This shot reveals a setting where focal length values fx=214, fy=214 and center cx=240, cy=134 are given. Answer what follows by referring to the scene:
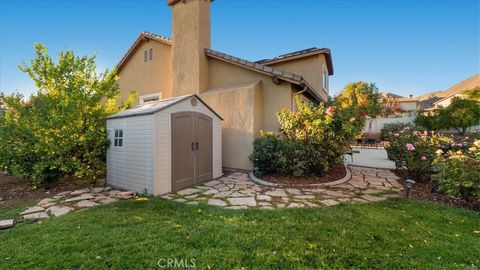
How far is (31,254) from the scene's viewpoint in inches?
103

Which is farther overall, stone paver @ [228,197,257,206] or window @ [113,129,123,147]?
window @ [113,129,123,147]

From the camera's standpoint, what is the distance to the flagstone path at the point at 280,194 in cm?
466

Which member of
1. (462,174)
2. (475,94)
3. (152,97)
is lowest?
(462,174)

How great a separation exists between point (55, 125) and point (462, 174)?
9.87 meters

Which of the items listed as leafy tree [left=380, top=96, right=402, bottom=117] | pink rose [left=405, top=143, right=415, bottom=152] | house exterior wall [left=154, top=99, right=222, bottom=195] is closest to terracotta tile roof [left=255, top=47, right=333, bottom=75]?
pink rose [left=405, top=143, right=415, bottom=152]

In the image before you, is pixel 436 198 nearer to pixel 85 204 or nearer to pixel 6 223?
pixel 85 204

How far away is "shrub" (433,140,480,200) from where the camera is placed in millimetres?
4332

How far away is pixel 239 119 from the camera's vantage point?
8.16 m

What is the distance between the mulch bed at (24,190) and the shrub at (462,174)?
9213 millimetres

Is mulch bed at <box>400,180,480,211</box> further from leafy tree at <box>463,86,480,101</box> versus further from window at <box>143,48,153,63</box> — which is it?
leafy tree at <box>463,86,480,101</box>

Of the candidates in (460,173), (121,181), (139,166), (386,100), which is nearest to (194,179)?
(139,166)

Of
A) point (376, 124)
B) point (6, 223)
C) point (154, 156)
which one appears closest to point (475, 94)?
point (376, 124)

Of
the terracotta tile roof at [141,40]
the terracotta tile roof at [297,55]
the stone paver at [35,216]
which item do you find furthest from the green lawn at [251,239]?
the terracotta tile roof at [141,40]

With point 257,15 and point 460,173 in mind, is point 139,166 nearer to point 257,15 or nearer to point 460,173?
point 460,173
